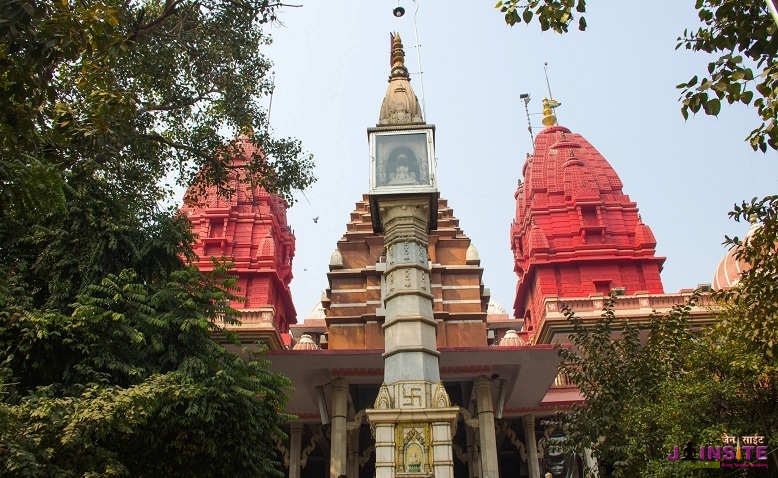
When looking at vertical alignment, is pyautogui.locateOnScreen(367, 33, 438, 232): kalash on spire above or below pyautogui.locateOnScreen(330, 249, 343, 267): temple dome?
below

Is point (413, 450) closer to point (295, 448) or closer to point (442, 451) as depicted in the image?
point (442, 451)

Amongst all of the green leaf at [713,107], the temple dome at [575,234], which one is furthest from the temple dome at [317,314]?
the green leaf at [713,107]

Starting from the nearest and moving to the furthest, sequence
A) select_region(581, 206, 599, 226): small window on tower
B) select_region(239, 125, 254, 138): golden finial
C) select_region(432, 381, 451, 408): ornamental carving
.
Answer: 1. select_region(432, 381, 451, 408): ornamental carving
2. select_region(239, 125, 254, 138): golden finial
3. select_region(581, 206, 599, 226): small window on tower

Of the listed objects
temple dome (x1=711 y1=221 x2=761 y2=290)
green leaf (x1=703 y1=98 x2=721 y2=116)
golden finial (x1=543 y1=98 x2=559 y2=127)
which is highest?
golden finial (x1=543 y1=98 x2=559 y2=127)

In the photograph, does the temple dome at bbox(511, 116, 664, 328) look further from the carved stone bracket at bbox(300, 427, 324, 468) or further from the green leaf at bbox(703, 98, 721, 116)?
the green leaf at bbox(703, 98, 721, 116)

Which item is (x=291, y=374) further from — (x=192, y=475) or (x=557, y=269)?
(x=557, y=269)

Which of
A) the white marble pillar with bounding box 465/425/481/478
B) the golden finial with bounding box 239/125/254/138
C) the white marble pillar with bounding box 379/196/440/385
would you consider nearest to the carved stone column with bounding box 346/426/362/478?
the white marble pillar with bounding box 465/425/481/478

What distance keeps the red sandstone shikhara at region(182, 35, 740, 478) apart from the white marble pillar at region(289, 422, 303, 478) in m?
0.04

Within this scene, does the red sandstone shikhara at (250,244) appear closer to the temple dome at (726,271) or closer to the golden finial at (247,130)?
the golden finial at (247,130)

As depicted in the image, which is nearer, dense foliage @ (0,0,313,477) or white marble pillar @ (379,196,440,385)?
dense foliage @ (0,0,313,477)

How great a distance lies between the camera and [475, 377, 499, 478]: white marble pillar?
14734 mm

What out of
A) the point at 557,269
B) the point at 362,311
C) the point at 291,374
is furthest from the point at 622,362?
the point at 557,269

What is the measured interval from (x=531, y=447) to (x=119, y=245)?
1218cm

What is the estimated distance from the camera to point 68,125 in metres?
7.93
